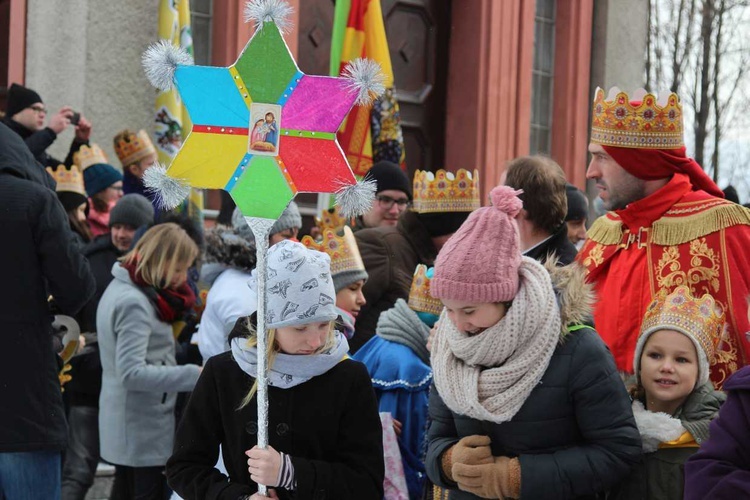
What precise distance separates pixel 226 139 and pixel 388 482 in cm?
161

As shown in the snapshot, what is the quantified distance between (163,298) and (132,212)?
100 cm

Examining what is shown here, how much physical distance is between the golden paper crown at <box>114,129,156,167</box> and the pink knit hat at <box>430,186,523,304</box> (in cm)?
434

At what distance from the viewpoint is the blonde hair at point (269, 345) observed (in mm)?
3418

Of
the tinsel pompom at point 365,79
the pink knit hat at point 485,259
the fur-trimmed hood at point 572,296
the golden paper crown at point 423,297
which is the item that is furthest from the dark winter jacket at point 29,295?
the fur-trimmed hood at point 572,296

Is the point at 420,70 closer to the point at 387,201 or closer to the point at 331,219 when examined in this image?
the point at 331,219

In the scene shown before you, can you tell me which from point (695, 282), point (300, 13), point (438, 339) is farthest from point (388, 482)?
point (300, 13)

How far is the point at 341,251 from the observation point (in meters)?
4.86

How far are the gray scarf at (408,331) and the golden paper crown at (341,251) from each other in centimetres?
33

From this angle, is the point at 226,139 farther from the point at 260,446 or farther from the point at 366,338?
the point at 366,338

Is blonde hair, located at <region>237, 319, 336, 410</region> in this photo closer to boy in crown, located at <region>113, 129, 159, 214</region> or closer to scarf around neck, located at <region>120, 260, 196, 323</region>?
scarf around neck, located at <region>120, 260, 196, 323</region>

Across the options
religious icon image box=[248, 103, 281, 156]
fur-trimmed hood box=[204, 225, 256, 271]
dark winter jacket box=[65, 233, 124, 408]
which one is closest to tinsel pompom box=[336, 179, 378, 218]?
religious icon image box=[248, 103, 281, 156]

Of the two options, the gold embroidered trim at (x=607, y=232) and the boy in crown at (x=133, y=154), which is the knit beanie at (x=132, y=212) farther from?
the gold embroidered trim at (x=607, y=232)

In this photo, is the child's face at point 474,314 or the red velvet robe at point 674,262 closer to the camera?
the child's face at point 474,314

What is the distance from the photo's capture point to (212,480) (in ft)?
11.1
